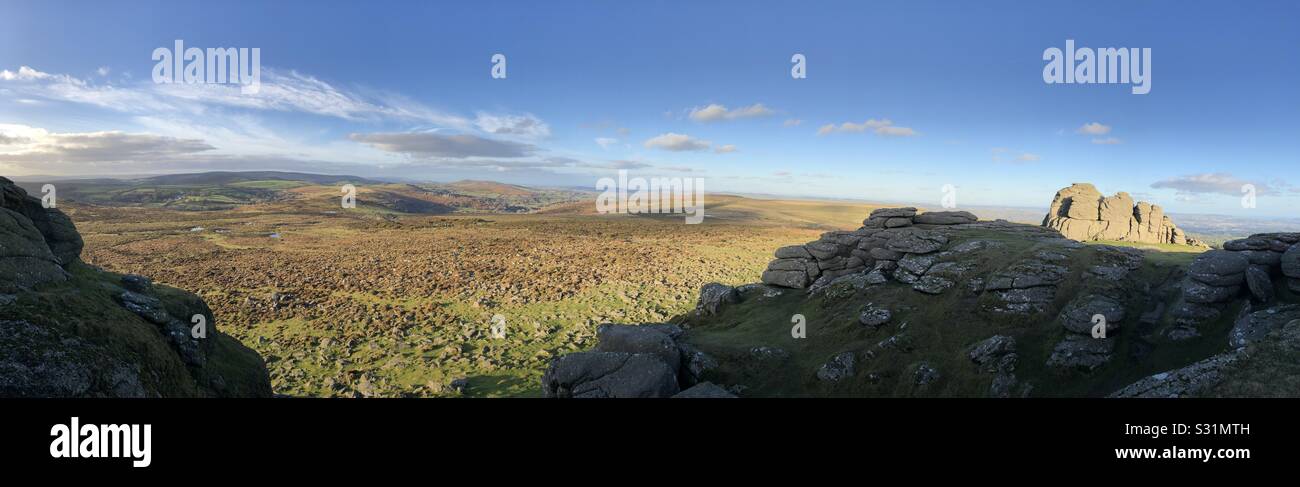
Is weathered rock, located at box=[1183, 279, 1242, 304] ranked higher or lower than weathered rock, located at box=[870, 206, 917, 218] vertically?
lower

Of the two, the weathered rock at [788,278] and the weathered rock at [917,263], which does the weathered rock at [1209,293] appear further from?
the weathered rock at [788,278]

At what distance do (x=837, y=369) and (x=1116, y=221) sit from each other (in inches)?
2170

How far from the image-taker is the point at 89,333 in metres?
11.0

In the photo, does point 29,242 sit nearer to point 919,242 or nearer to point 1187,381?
point 1187,381

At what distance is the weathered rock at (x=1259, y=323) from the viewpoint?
1526 centimetres

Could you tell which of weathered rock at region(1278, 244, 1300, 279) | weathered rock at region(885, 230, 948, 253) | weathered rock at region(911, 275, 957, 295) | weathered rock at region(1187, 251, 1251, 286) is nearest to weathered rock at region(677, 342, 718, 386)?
weathered rock at region(911, 275, 957, 295)

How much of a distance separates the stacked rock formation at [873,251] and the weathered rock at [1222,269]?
9.71 m

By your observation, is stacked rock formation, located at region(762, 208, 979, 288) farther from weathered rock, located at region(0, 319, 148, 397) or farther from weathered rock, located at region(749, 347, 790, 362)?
weathered rock, located at region(0, 319, 148, 397)

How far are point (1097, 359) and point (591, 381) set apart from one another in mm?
18393

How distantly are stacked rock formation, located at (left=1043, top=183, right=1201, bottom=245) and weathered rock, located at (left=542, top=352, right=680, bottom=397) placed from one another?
56650 mm

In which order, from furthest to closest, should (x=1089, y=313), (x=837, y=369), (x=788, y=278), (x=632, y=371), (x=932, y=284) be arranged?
(x=788, y=278), (x=932, y=284), (x=837, y=369), (x=1089, y=313), (x=632, y=371)

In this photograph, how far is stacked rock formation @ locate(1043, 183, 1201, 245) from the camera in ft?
175

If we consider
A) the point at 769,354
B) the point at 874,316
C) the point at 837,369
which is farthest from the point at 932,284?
the point at 769,354
